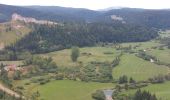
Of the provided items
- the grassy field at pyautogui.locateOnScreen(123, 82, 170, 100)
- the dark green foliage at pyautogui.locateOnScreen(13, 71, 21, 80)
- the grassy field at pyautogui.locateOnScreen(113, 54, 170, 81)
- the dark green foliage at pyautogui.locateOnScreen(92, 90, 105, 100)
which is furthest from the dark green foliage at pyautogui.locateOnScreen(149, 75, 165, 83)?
the dark green foliage at pyautogui.locateOnScreen(13, 71, 21, 80)

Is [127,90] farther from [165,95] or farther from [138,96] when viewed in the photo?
[138,96]

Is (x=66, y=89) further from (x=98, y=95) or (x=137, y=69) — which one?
(x=137, y=69)

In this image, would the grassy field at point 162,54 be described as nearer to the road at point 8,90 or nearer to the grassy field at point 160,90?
the grassy field at point 160,90

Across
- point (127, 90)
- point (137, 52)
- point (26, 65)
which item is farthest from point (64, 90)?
point (137, 52)

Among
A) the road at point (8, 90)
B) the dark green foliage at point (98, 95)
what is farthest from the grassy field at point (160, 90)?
the road at point (8, 90)

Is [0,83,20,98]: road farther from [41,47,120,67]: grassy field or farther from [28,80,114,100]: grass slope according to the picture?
[41,47,120,67]: grassy field

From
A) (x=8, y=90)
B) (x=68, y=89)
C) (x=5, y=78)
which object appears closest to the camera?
A: (x=8, y=90)

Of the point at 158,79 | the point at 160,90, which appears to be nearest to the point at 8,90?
the point at 160,90
